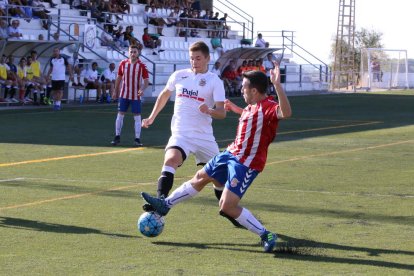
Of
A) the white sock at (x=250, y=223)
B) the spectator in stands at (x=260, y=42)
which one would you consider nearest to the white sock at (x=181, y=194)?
the white sock at (x=250, y=223)

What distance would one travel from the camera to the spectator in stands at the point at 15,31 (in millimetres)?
33094

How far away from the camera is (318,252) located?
343 inches

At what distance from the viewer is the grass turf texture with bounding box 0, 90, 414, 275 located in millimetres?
8227

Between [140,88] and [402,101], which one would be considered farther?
[402,101]

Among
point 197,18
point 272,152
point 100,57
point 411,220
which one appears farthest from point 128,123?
point 197,18

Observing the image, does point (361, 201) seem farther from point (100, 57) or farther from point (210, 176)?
point (100, 57)

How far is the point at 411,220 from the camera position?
10.6 metres

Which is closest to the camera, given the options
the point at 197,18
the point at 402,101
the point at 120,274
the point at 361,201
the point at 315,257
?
the point at 120,274

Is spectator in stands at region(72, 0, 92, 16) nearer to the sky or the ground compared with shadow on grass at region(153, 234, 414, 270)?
nearer to the sky

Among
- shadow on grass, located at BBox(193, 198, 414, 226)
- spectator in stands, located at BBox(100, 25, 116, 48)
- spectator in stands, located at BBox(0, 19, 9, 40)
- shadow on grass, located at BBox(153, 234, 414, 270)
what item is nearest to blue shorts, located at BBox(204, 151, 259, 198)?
shadow on grass, located at BBox(153, 234, 414, 270)

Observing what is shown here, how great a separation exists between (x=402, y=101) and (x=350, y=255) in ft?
111

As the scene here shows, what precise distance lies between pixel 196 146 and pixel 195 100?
0.48 metres

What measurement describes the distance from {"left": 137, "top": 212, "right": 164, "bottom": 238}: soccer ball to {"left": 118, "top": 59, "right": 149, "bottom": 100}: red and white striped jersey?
10.5 meters

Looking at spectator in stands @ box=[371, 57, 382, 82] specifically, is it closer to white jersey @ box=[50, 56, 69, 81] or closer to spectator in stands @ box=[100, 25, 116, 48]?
spectator in stands @ box=[100, 25, 116, 48]
